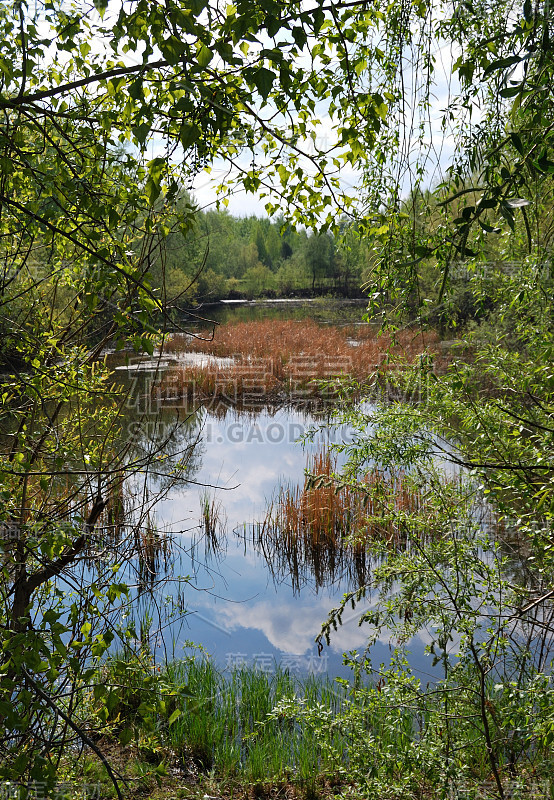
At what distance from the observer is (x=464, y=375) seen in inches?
107

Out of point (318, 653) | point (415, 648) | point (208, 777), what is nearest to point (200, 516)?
point (318, 653)

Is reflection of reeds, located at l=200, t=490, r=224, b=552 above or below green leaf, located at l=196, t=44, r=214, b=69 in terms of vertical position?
below

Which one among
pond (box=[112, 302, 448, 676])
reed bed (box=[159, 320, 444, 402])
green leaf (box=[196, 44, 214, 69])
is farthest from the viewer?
reed bed (box=[159, 320, 444, 402])

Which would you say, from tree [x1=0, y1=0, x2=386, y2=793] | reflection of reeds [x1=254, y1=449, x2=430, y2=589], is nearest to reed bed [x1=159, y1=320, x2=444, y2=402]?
reflection of reeds [x1=254, y1=449, x2=430, y2=589]

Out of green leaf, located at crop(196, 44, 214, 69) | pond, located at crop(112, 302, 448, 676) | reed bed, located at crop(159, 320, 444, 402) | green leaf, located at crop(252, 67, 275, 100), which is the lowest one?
pond, located at crop(112, 302, 448, 676)

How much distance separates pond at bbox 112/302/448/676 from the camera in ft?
15.5

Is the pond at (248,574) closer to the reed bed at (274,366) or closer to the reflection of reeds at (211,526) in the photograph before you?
the reflection of reeds at (211,526)

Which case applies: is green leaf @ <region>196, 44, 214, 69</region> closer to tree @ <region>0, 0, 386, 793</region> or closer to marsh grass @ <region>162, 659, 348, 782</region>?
tree @ <region>0, 0, 386, 793</region>

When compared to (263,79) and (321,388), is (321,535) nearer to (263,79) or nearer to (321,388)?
(321,388)

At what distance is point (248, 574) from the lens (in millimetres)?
6000

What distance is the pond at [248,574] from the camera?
4.72 m

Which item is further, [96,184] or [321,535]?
[321,535]

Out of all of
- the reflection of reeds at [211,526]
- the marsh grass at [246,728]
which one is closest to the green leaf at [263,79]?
the marsh grass at [246,728]

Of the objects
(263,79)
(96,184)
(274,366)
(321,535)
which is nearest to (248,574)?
(321,535)
